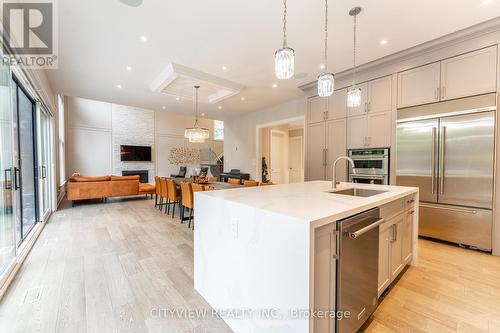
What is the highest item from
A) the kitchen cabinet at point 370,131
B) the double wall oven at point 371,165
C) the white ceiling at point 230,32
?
the white ceiling at point 230,32

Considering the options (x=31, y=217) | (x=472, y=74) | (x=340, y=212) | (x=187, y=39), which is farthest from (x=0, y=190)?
(x=472, y=74)

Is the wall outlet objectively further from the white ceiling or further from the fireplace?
the fireplace

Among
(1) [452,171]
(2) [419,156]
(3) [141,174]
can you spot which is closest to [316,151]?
(2) [419,156]

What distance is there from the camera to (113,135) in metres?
8.99

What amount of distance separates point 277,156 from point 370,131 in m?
4.50

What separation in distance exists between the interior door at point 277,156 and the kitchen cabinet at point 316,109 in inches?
123

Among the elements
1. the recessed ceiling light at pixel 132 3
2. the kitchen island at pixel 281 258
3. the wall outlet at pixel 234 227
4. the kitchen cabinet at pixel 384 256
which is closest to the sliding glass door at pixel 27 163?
the recessed ceiling light at pixel 132 3

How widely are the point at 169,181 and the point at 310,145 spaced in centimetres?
333

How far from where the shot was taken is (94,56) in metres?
3.57

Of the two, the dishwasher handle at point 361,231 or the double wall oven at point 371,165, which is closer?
the dishwasher handle at point 361,231

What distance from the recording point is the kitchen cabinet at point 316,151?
15.3 ft

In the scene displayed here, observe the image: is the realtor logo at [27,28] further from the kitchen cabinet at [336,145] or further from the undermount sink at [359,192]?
the kitchen cabinet at [336,145]

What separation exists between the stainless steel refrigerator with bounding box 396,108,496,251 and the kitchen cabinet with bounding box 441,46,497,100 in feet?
1.00

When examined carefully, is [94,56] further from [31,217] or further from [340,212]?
[340,212]
